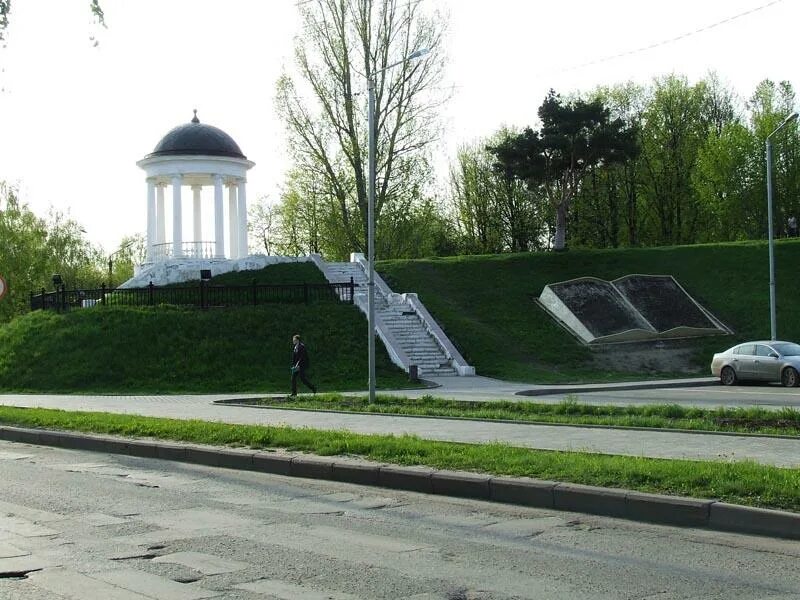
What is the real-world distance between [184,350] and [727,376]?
17129 mm

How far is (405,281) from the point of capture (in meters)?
40.2

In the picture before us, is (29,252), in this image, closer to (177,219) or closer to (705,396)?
(177,219)

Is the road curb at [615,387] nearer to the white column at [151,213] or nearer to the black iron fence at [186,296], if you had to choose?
the black iron fence at [186,296]

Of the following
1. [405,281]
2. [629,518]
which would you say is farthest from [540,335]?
[629,518]

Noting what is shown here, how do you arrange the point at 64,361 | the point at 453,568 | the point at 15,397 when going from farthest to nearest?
the point at 64,361
the point at 15,397
the point at 453,568

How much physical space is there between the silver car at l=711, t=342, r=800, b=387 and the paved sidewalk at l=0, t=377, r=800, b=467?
7.73m

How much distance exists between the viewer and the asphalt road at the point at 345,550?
6191 mm

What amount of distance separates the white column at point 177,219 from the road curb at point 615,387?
19.8 meters

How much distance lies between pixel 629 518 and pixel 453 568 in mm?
2652

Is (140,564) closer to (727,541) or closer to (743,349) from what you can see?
(727,541)

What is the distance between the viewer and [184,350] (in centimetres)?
3109

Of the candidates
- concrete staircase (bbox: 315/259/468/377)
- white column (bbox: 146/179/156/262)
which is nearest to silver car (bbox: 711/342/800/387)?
concrete staircase (bbox: 315/259/468/377)

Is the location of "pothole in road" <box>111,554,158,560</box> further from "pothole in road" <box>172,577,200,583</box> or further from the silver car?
the silver car

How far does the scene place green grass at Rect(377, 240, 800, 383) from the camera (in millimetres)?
33031
